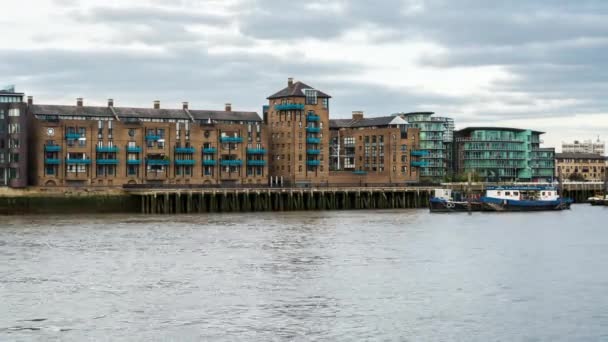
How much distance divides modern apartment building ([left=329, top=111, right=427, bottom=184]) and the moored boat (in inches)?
1387

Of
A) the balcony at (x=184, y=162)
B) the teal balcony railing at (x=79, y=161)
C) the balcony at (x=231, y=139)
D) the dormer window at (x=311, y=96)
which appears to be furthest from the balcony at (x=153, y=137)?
the dormer window at (x=311, y=96)

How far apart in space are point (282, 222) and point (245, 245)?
29201mm

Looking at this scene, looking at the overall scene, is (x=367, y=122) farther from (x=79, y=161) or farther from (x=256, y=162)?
(x=79, y=161)

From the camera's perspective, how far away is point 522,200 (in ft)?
412

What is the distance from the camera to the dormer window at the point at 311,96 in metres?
154

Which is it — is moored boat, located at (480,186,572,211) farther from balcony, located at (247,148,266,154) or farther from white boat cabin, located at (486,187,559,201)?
balcony, located at (247,148,266,154)

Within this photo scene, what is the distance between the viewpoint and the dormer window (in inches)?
6058

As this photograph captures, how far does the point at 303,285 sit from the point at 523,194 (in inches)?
3435

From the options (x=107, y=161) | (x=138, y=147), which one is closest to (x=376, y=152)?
(x=138, y=147)

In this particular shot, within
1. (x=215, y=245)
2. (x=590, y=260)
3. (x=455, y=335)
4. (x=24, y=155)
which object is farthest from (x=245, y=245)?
(x=24, y=155)

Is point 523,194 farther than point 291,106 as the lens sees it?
No

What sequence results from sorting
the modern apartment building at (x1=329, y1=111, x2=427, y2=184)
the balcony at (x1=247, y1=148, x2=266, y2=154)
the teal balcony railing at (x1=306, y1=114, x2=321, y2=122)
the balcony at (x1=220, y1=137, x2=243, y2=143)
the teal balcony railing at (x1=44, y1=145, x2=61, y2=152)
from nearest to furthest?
the teal balcony railing at (x1=44, y1=145, x2=61, y2=152) → the balcony at (x1=220, y1=137, x2=243, y2=143) → the balcony at (x1=247, y1=148, x2=266, y2=154) → the teal balcony railing at (x1=306, y1=114, x2=321, y2=122) → the modern apartment building at (x1=329, y1=111, x2=427, y2=184)

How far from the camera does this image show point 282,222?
323 ft

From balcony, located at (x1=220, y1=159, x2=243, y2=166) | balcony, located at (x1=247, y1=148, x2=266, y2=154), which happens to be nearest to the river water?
balcony, located at (x1=220, y1=159, x2=243, y2=166)
